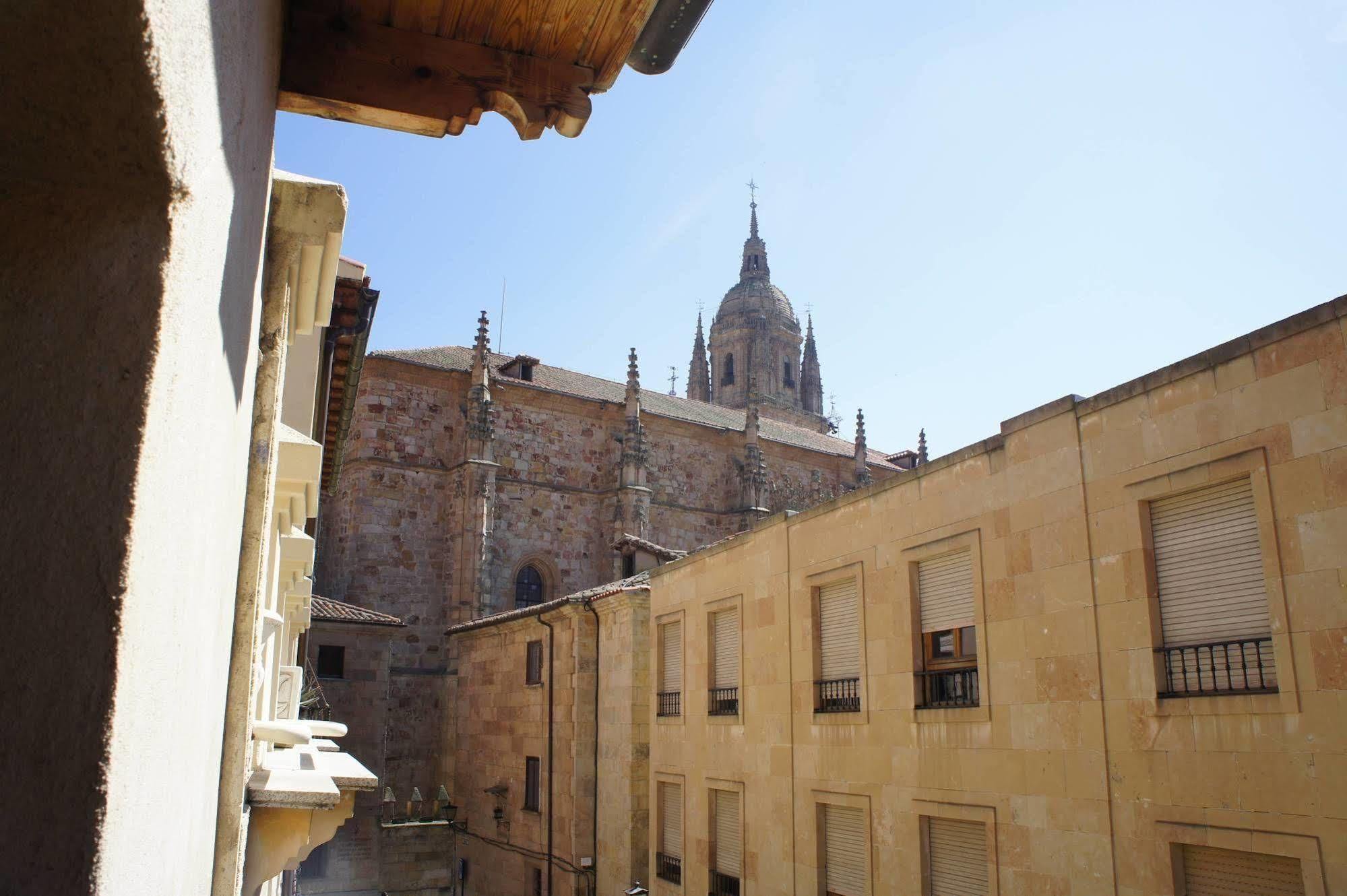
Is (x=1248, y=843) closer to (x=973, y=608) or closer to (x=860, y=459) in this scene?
(x=973, y=608)

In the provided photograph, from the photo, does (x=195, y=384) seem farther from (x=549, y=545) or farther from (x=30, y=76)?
(x=549, y=545)

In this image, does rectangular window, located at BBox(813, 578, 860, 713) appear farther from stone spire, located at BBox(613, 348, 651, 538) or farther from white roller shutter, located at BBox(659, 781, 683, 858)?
stone spire, located at BBox(613, 348, 651, 538)

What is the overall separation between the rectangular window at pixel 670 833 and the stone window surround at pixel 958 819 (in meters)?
5.49

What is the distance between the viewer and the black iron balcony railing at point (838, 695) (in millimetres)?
12148

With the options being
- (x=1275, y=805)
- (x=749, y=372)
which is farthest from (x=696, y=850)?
(x=749, y=372)

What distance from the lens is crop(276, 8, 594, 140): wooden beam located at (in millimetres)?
3533

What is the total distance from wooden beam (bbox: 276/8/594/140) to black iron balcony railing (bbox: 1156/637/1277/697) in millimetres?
6406

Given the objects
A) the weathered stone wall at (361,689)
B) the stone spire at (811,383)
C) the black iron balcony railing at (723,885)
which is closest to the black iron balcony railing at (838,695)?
the black iron balcony railing at (723,885)

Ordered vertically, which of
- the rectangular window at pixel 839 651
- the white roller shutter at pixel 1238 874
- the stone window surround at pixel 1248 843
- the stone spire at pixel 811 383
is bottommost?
the white roller shutter at pixel 1238 874

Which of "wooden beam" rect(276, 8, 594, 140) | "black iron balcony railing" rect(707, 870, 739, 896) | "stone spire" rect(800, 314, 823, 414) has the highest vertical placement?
"stone spire" rect(800, 314, 823, 414)

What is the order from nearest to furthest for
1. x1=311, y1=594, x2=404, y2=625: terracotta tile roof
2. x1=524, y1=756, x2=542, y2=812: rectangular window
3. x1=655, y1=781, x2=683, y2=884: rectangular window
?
x1=655, y1=781, x2=683, y2=884: rectangular window → x1=524, y1=756, x2=542, y2=812: rectangular window → x1=311, y1=594, x2=404, y2=625: terracotta tile roof

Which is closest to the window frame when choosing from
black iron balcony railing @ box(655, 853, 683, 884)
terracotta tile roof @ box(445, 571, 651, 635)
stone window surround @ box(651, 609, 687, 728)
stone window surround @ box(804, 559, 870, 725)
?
terracotta tile roof @ box(445, 571, 651, 635)

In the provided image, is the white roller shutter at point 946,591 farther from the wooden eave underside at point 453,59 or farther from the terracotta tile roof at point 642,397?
the terracotta tile roof at point 642,397

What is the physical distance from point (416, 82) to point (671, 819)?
14026 millimetres
